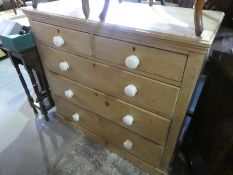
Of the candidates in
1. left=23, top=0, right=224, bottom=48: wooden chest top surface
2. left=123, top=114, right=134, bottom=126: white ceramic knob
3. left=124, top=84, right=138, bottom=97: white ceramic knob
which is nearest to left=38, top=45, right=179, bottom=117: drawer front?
left=124, top=84, right=138, bottom=97: white ceramic knob

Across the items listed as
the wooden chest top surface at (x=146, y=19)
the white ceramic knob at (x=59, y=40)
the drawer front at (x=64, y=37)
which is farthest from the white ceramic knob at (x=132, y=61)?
the white ceramic knob at (x=59, y=40)

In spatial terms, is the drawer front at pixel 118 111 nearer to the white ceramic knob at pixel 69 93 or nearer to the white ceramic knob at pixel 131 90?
the white ceramic knob at pixel 69 93

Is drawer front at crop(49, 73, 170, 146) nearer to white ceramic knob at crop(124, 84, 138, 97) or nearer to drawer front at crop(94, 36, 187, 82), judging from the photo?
white ceramic knob at crop(124, 84, 138, 97)

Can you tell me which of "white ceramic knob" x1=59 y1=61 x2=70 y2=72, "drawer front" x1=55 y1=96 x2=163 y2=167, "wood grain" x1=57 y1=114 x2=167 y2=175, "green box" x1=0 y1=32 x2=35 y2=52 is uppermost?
"green box" x1=0 y1=32 x2=35 y2=52

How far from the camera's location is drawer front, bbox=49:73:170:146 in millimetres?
967

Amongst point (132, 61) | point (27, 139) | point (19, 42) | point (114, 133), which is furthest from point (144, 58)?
point (27, 139)

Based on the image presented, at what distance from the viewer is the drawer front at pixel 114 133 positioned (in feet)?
3.68

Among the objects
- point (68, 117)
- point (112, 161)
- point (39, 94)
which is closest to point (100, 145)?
point (112, 161)

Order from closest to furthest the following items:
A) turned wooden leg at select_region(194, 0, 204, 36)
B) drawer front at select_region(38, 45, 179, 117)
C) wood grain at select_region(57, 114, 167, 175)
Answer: turned wooden leg at select_region(194, 0, 204, 36), drawer front at select_region(38, 45, 179, 117), wood grain at select_region(57, 114, 167, 175)

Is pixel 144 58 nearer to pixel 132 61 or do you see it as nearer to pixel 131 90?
pixel 132 61

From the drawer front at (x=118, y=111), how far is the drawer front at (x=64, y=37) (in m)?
0.26

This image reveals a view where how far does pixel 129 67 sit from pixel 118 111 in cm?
36

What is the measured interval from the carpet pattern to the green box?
832 millimetres

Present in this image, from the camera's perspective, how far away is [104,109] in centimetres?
116
